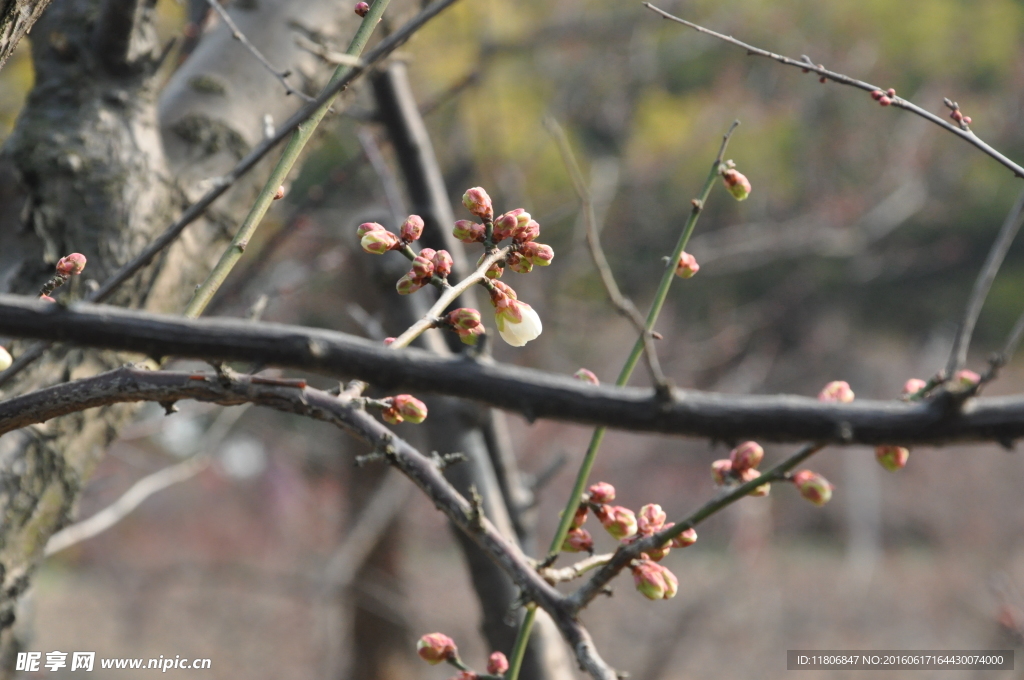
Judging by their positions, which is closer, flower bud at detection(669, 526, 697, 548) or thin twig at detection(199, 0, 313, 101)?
flower bud at detection(669, 526, 697, 548)

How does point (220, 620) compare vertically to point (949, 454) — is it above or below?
below

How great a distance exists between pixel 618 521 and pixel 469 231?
27 cm

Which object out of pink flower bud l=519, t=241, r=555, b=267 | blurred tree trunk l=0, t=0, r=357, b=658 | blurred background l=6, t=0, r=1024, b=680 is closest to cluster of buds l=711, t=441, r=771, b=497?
pink flower bud l=519, t=241, r=555, b=267

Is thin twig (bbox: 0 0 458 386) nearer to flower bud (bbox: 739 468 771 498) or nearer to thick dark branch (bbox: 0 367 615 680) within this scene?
thick dark branch (bbox: 0 367 615 680)

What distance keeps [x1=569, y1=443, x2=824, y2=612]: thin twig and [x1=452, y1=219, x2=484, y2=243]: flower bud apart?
293mm

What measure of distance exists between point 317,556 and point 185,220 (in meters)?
4.85

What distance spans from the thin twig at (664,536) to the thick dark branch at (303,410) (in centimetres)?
2

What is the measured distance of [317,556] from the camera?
17.0 feet

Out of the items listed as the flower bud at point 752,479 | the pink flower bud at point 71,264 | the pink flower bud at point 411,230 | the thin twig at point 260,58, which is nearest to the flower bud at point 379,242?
the pink flower bud at point 411,230

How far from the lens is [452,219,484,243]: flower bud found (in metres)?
0.67

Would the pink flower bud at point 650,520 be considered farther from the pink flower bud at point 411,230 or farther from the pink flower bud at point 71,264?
the pink flower bud at point 71,264

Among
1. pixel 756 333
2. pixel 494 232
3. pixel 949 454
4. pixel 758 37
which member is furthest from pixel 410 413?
pixel 949 454

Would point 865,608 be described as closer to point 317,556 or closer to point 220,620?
point 317,556

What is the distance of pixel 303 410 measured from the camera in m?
0.50
